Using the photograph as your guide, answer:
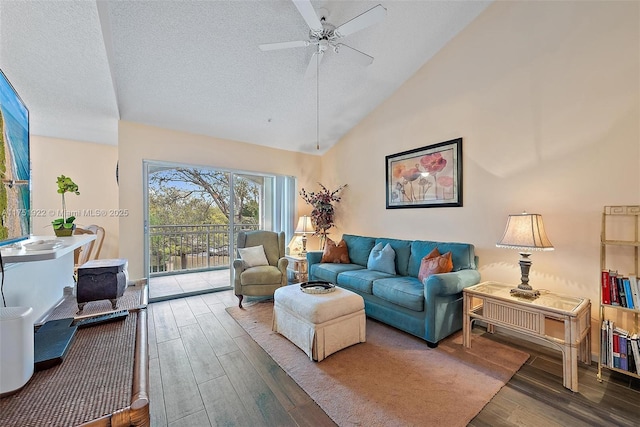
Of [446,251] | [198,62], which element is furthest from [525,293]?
[198,62]

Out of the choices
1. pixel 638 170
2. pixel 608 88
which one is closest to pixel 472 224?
pixel 638 170

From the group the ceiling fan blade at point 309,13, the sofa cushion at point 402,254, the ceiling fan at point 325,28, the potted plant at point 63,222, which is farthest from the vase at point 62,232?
the sofa cushion at point 402,254

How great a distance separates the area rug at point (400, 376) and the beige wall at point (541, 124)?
0.98m

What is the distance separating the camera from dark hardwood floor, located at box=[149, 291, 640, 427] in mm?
1604

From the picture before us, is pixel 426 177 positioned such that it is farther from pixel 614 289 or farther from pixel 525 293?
pixel 614 289

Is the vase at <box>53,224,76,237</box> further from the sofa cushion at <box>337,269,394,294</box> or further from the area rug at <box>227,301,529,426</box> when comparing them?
the sofa cushion at <box>337,269,394,294</box>

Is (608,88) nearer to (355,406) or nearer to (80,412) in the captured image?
(355,406)

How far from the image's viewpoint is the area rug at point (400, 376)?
1648 millimetres

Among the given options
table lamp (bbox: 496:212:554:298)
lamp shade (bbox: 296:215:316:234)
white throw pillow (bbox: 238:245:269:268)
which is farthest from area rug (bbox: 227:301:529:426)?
lamp shade (bbox: 296:215:316:234)

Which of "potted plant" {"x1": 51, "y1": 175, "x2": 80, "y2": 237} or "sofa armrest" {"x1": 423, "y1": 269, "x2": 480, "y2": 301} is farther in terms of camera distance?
Answer: "sofa armrest" {"x1": 423, "y1": 269, "x2": 480, "y2": 301}

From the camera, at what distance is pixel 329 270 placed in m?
3.57

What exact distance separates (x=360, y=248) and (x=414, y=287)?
133cm

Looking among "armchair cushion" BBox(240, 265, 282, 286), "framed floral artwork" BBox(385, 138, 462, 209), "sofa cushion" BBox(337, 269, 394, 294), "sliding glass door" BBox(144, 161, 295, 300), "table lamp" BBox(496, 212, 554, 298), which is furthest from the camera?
"sliding glass door" BBox(144, 161, 295, 300)

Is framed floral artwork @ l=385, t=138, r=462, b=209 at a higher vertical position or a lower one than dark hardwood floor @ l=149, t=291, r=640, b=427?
higher
